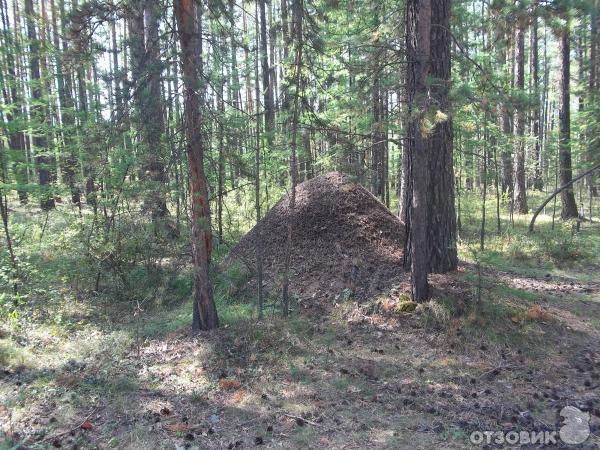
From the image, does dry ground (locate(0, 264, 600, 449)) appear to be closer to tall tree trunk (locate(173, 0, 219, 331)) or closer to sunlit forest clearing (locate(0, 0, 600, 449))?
sunlit forest clearing (locate(0, 0, 600, 449))

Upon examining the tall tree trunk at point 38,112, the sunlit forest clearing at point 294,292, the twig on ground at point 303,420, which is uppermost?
the tall tree trunk at point 38,112

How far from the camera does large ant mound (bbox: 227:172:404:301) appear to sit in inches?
288

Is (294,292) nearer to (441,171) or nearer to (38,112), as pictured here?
(441,171)

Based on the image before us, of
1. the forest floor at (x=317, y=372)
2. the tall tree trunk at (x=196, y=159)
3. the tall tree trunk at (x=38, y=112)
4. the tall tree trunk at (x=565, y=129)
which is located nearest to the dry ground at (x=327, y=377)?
the forest floor at (x=317, y=372)

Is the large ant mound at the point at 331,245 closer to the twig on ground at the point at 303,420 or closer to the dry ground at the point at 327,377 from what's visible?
the dry ground at the point at 327,377

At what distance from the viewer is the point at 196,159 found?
18.9 ft

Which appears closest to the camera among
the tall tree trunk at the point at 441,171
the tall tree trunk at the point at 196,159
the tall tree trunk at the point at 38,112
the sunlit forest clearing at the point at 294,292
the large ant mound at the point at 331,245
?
the sunlit forest clearing at the point at 294,292

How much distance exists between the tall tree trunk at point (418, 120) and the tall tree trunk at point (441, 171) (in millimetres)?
481

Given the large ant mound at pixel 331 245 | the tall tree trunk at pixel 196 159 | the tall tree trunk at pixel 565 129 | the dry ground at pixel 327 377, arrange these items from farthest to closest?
the tall tree trunk at pixel 565 129, the large ant mound at pixel 331 245, the tall tree trunk at pixel 196 159, the dry ground at pixel 327 377

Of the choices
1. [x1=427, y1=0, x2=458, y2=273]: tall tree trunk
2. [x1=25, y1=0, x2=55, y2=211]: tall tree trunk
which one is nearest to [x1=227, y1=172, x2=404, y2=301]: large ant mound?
[x1=427, y1=0, x2=458, y2=273]: tall tree trunk

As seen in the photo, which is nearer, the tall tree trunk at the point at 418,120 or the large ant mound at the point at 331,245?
the tall tree trunk at the point at 418,120

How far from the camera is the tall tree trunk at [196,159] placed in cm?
555

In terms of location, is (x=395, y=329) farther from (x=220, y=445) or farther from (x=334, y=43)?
(x=334, y=43)

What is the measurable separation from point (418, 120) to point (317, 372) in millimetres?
3596
